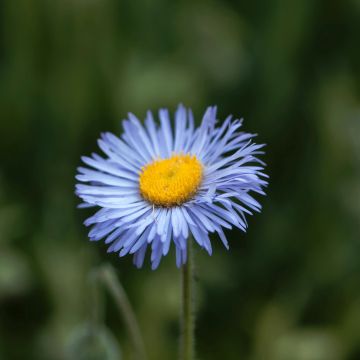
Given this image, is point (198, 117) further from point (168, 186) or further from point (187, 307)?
point (187, 307)

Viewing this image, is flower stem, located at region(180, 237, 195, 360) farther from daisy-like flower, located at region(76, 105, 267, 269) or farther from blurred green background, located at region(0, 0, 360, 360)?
blurred green background, located at region(0, 0, 360, 360)

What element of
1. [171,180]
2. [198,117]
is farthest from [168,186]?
[198,117]

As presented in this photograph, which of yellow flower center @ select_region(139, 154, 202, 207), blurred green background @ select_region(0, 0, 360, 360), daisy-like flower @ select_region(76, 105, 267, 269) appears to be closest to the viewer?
daisy-like flower @ select_region(76, 105, 267, 269)

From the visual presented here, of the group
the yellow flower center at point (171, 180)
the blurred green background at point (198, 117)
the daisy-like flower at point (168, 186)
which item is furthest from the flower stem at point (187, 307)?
the blurred green background at point (198, 117)

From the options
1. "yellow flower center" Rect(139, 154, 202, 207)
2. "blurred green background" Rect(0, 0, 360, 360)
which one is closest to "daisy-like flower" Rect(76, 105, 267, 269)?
"yellow flower center" Rect(139, 154, 202, 207)
